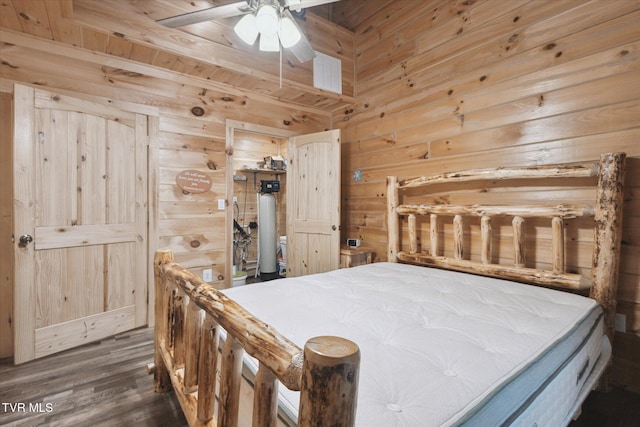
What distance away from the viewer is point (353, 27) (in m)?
3.47

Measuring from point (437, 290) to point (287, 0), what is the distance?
74.9 inches

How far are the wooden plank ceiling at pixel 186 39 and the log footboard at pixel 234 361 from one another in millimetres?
1784

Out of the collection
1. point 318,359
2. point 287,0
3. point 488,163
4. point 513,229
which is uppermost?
point 287,0

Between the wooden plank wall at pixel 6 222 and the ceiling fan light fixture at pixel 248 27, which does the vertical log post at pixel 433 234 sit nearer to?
the ceiling fan light fixture at pixel 248 27

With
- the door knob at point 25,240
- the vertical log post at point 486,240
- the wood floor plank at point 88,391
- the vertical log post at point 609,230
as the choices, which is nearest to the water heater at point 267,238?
the wood floor plank at point 88,391

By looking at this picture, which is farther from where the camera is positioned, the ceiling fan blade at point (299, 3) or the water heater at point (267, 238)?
the water heater at point (267, 238)

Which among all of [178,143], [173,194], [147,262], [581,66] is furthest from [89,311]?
[581,66]

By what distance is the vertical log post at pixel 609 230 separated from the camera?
4.96ft

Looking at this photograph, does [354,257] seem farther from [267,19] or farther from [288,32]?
[267,19]

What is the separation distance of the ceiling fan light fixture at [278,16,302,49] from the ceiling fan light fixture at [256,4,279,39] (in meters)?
0.14

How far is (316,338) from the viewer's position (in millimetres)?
514

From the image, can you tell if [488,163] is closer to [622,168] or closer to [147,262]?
[622,168]

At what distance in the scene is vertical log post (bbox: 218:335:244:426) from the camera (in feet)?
2.61

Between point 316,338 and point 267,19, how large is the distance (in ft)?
5.83
